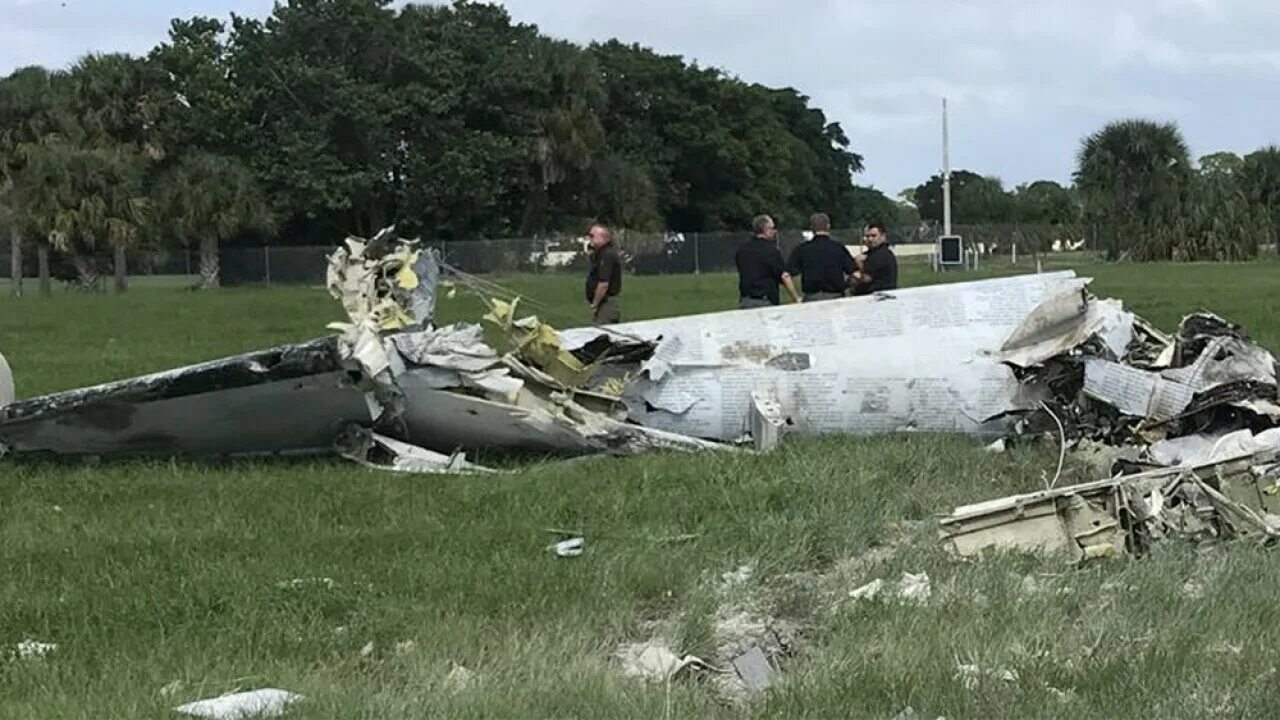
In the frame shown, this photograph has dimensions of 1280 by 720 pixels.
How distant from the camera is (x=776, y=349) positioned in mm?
8609

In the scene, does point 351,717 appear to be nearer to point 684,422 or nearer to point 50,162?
point 684,422

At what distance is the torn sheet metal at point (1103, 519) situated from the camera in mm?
5602

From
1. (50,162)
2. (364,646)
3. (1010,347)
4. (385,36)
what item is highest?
(385,36)

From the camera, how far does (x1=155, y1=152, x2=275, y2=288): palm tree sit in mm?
42344

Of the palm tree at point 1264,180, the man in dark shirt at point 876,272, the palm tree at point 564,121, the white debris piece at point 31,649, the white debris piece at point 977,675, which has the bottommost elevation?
the white debris piece at point 977,675

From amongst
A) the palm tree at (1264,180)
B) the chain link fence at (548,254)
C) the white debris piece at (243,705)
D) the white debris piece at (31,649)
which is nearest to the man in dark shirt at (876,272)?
the white debris piece at (31,649)

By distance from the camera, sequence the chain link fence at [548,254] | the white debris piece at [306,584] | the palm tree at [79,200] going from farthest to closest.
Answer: the chain link fence at [548,254] → the palm tree at [79,200] → the white debris piece at [306,584]

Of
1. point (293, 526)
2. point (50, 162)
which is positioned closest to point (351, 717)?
point (293, 526)

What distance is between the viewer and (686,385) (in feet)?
28.2

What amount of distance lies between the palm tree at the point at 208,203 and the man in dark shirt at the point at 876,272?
34913mm

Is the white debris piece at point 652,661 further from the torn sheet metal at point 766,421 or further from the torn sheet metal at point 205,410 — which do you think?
the torn sheet metal at point 766,421

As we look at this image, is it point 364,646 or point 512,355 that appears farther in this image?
point 512,355

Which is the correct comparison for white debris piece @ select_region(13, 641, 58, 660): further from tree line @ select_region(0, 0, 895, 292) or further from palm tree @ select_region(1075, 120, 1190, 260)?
palm tree @ select_region(1075, 120, 1190, 260)

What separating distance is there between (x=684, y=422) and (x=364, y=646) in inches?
173
